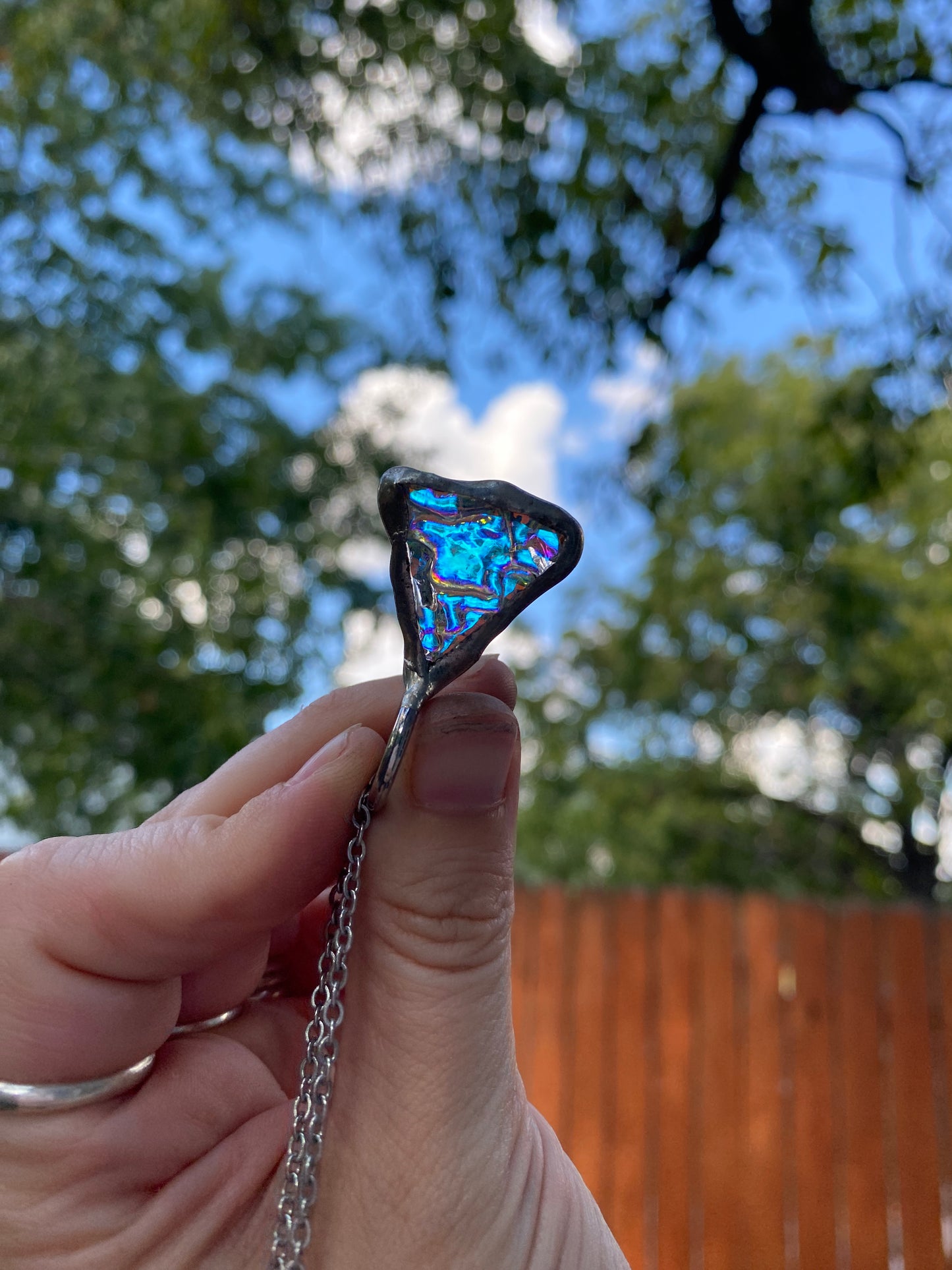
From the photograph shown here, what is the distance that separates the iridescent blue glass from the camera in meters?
0.78

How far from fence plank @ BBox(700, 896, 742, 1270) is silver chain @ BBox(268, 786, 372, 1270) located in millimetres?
2957

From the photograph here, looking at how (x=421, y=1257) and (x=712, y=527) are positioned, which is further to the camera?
(x=712, y=527)

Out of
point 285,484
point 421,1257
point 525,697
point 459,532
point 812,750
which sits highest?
point 459,532

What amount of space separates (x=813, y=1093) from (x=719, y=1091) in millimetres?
322

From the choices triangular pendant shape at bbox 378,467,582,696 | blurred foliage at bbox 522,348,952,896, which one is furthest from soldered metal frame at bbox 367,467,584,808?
blurred foliage at bbox 522,348,952,896

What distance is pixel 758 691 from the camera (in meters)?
7.72

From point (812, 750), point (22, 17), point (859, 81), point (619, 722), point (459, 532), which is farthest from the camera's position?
point (812, 750)

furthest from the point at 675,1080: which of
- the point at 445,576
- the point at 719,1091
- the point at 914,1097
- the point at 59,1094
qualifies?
the point at 445,576

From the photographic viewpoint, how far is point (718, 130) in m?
3.54

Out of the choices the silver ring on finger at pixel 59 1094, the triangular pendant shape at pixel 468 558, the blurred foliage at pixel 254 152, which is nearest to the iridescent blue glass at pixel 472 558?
the triangular pendant shape at pixel 468 558

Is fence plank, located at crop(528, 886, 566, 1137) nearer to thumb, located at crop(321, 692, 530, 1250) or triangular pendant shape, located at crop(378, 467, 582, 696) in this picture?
thumb, located at crop(321, 692, 530, 1250)

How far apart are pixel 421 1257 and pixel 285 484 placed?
419cm

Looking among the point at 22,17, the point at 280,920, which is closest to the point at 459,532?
the point at 280,920

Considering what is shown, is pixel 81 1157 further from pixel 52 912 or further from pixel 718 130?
pixel 718 130
